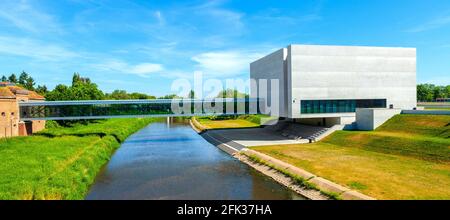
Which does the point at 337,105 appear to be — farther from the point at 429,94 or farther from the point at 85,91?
the point at 429,94

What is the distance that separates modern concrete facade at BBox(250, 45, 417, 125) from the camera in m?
38.7

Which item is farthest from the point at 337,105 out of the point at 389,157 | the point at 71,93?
the point at 71,93

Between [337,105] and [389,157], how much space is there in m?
14.3

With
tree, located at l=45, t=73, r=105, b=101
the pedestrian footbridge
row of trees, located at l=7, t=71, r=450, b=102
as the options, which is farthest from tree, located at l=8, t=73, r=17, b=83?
the pedestrian footbridge

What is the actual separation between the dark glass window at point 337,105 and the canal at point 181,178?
1235 centimetres

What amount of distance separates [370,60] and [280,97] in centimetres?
1244

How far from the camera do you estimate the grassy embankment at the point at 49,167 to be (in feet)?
58.3

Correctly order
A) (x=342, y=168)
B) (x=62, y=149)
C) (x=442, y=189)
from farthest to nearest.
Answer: (x=62, y=149)
(x=342, y=168)
(x=442, y=189)

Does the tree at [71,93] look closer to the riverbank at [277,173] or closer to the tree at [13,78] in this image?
the riverbank at [277,173]

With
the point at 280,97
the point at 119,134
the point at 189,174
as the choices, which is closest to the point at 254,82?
the point at 280,97

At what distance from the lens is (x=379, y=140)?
31391mm

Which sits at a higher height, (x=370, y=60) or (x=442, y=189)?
(x=370, y=60)

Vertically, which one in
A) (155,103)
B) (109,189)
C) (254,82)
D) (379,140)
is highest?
(254,82)
